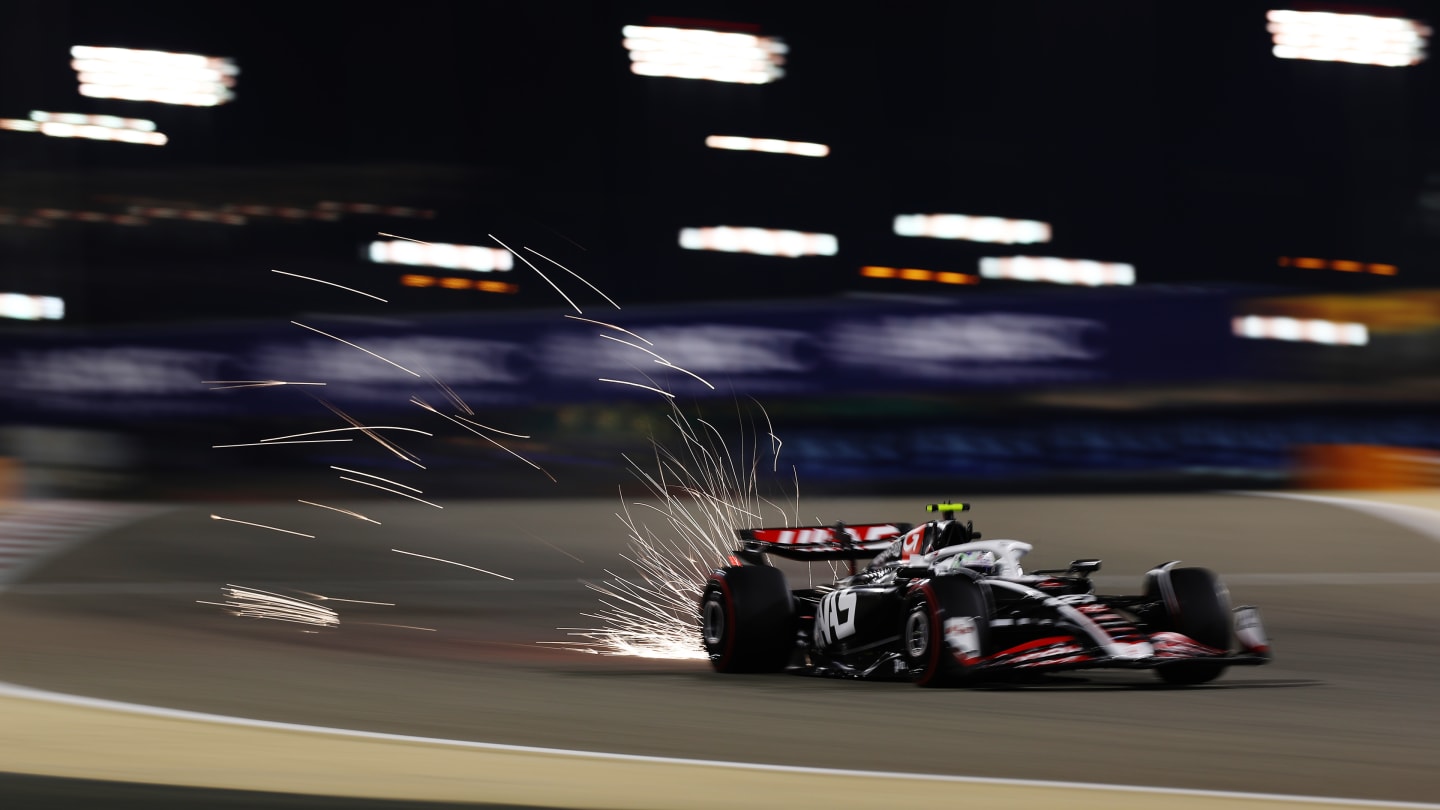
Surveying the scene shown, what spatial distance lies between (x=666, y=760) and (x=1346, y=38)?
80.4 ft

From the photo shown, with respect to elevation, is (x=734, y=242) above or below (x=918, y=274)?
above

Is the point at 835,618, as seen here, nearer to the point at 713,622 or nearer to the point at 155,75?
the point at 713,622

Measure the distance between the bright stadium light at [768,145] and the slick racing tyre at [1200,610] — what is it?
788 inches

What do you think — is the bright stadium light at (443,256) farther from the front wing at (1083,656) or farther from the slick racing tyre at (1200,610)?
the front wing at (1083,656)

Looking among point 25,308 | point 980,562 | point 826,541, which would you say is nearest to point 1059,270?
point 25,308

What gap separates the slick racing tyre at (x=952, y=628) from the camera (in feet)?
25.5

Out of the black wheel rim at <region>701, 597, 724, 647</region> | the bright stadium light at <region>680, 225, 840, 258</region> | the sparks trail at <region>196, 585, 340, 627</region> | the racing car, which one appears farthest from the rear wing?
the bright stadium light at <region>680, 225, 840, 258</region>

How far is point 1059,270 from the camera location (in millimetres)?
26281

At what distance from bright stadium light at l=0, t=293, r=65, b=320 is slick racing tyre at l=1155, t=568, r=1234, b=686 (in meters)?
20.2

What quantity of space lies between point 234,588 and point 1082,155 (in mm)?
16365

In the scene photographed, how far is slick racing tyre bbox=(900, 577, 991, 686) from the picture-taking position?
7.77 meters

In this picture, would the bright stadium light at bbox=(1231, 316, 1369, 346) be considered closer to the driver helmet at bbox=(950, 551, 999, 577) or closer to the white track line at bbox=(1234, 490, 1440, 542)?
the white track line at bbox=(1234, 490, 1440, 542)

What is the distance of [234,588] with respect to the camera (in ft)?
48.7

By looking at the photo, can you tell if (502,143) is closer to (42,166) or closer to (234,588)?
(42,166)
